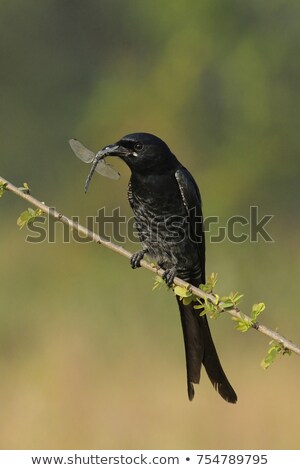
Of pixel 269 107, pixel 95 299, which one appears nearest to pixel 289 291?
pixel 95 299

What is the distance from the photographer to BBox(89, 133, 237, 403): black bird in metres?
4.21

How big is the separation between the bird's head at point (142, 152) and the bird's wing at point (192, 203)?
12 centimetres

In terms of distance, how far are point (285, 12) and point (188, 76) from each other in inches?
59.3

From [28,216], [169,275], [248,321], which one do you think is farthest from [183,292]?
[169,275]

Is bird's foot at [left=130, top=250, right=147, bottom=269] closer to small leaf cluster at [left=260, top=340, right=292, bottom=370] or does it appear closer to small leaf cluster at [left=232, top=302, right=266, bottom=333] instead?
small leaf cluster at [left=232, top=302, right=266, bottom=333]

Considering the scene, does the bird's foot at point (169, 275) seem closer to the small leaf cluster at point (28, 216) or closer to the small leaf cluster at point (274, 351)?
the small leaf cluster at point (28, 216)

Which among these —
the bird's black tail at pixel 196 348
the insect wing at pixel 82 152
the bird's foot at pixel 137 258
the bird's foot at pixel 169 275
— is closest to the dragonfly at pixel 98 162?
the insect wing at pixel 82 152

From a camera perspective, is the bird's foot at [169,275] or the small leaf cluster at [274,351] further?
the bird's foot at [169,275]

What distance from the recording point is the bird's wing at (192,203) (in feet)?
14.5

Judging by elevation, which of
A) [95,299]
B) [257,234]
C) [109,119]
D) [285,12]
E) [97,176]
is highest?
[285,12]

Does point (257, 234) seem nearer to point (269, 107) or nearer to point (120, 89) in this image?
point (269, 107)

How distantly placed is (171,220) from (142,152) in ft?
1.38

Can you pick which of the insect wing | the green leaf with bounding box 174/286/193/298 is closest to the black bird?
the insect wing

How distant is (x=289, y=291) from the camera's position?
6.77m
